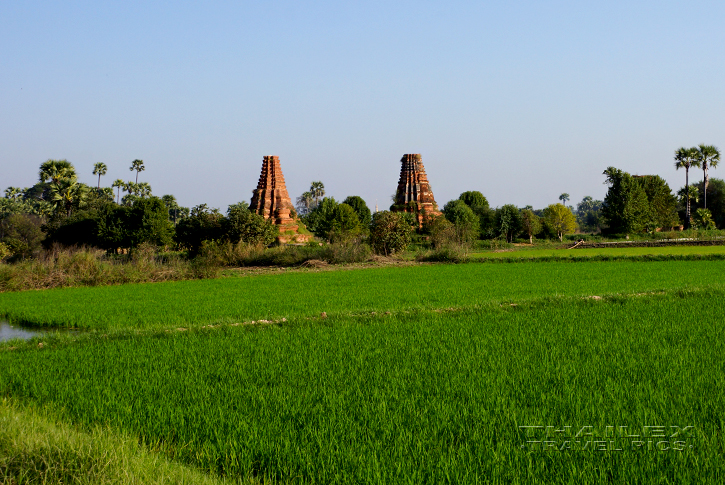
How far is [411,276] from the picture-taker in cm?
2283

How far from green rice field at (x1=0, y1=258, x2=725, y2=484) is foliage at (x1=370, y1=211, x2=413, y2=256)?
835 inches

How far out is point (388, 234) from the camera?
34.6m

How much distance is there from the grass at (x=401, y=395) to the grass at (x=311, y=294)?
8.87ft

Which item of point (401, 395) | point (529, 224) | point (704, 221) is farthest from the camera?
point (704, 221)

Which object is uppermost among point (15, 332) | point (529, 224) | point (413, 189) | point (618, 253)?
point (413, 189)

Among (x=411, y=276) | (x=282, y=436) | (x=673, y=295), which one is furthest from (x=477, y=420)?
(x=411, y=276)

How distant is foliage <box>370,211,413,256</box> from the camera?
34.6 metres

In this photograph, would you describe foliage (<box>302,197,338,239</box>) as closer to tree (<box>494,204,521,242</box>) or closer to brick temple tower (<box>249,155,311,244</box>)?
brick temple tower (<box>249,155,311,244</box>)

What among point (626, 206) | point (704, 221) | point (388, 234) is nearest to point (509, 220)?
point (626, 206)

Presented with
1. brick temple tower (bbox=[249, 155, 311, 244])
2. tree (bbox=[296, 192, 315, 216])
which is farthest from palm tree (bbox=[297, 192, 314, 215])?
brick temple tower (bbox=[249, 155, 311, 244])

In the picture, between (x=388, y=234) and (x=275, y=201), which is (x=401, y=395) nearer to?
(x=388, y=234)

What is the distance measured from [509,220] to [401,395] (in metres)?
55.1

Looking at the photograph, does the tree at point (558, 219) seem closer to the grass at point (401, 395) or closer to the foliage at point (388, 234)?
the foliage at point (388, 234)

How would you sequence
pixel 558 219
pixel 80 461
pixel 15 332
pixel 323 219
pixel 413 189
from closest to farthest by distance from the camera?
pixel 80 461 < pixel 15 332 < pixel 323 219 < pixel 558 219 < pixel 413 189
